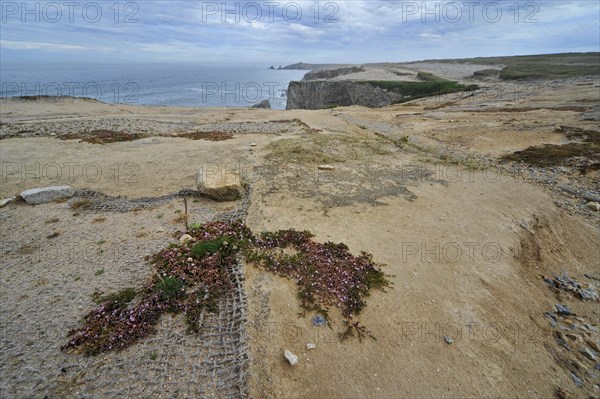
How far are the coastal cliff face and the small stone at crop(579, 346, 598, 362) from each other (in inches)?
2447

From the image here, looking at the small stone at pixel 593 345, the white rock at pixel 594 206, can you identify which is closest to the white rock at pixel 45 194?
the small stone at pixel 593 345

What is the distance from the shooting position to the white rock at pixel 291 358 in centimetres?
566

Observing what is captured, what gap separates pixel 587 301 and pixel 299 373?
8.54 metres

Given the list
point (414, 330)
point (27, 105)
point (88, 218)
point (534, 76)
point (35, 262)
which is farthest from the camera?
point (534, 76)

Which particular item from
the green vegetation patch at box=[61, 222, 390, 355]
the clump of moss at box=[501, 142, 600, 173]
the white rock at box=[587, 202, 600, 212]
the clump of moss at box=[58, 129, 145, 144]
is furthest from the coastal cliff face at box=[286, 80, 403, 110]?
the green vegetation patch at box=[61, 222, 390, 355]

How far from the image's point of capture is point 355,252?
8.90m

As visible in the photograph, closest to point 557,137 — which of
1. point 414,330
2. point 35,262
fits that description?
point 414,330

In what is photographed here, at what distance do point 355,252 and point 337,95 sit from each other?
73.3 metres

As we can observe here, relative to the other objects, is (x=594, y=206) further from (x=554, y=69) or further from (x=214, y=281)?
(x=554, y=69)

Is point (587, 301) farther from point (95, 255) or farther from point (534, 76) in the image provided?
point (534, 76)

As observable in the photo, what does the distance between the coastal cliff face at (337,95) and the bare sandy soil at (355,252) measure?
167 feet

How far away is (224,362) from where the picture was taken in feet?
Answer: 18.4

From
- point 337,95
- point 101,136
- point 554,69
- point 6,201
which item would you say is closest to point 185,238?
point 6,201

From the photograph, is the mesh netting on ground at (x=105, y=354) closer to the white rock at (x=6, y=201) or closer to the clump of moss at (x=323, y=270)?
the clump of moss at (x=323, y=270)
